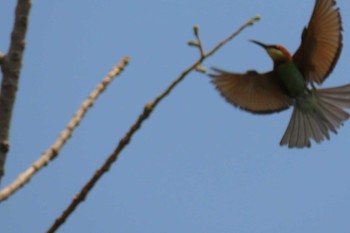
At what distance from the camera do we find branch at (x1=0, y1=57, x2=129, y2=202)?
1881 millimetres

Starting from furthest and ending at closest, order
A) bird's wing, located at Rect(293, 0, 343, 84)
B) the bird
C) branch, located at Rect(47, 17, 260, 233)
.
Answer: the bird → bird's wing, located at Rect(293, 0, 343, 84) → branch, located at Rect(47, 17, 260, 233)

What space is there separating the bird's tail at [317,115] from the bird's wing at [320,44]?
175mm

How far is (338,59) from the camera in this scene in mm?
6672

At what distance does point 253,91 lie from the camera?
6.81 meters

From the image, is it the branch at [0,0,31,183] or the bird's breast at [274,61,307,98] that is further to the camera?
the bird's breast at [274,61,307,98]

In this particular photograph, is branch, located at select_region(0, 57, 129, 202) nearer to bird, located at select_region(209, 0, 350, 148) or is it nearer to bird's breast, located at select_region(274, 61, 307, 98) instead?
bird, located at select_region(209, 0, 350, 148)

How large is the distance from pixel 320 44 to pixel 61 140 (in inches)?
191

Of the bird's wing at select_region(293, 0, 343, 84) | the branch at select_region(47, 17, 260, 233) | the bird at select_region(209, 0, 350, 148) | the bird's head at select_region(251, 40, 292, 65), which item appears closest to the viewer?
the branch at select_region(47, 17, 260, 233)

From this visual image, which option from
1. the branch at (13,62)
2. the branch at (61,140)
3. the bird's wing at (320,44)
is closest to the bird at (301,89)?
the bird's wing at (320,44)

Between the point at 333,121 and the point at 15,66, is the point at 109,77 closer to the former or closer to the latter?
the point at 15,66

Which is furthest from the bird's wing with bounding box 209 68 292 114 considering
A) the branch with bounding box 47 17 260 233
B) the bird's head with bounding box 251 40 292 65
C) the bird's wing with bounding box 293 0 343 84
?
the branch with bounding box 47 17 260 233

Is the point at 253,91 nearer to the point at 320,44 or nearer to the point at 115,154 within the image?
the point at 320,44

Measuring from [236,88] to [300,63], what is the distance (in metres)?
0.64

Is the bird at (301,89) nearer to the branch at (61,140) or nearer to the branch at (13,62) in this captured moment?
the branch at (61,140)
